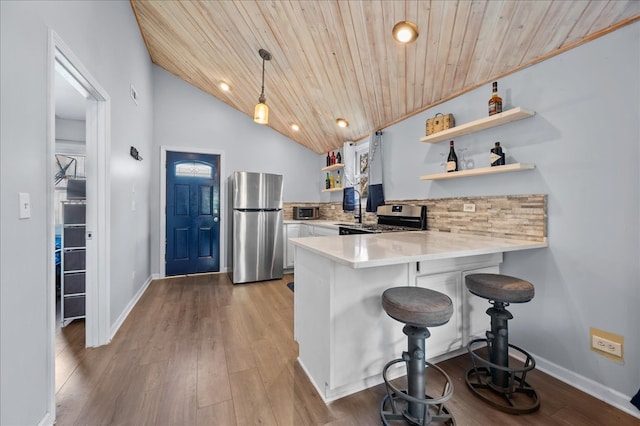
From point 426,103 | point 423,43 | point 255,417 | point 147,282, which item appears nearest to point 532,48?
point 423,43

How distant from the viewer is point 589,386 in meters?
1.66

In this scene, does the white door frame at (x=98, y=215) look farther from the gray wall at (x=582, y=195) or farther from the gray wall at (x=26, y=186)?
the gray wall at (x=582, y=195)

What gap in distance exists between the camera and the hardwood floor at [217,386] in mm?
1441

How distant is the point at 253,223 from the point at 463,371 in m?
3.16

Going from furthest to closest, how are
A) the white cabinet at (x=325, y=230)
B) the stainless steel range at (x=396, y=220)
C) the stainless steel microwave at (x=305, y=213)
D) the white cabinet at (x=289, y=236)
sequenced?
the stainless steel microwave at (x=305, y=213), the white cabinet at (x=289, y=236), the white cabinet at (x=325, y=230), the stainless steel range at (x=396, y=220)

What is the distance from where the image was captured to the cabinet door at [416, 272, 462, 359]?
72.8 inches

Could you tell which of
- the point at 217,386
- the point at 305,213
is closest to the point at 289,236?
the point at 305,213

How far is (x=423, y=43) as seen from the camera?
2133mm

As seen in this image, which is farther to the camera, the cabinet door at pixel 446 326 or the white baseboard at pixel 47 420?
the cabinet door at pixel 446 326

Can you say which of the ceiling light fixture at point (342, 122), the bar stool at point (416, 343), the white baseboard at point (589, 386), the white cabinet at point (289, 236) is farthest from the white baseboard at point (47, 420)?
the ceiling light fixture at point (342, 122)

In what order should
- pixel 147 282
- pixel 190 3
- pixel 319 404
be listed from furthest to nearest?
1. pixel 147 282
2. pixel 190 3
3. pixel 319 404

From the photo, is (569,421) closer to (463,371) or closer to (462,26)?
(463,371)

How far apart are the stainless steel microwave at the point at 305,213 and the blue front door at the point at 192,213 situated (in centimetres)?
139

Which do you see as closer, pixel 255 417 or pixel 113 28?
pixel 255 417
